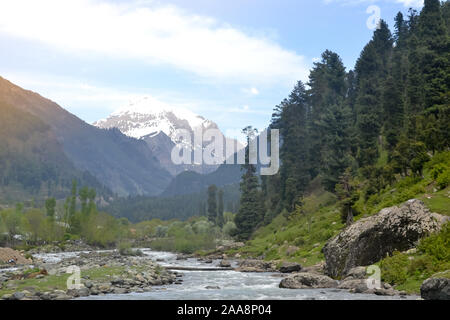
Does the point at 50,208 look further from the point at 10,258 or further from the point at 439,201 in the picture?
the point at 439,201

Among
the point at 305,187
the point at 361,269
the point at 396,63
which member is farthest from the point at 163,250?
the point at 361,269

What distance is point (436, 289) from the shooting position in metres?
26.6

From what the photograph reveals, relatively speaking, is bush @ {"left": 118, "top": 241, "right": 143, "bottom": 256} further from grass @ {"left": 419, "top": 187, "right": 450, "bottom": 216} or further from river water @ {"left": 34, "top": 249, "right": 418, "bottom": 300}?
grass @ {"left": 419, "top": 187, "right": 450, "bottom": 216}

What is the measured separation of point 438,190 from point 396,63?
74.8 metres

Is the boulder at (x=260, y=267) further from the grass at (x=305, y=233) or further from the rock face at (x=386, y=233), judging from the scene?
the rock face at (x=386, y=233)

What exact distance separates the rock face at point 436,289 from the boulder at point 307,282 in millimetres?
11928

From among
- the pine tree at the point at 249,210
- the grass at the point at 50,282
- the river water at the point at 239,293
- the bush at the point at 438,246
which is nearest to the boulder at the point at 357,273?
the river water at the point at 239,293

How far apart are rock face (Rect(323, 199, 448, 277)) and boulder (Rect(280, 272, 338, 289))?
10.5 ft

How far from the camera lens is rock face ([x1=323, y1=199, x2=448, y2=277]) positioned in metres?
36.9

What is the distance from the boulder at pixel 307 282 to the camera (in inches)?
1537

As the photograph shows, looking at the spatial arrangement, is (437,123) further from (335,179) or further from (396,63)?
(396,63)
